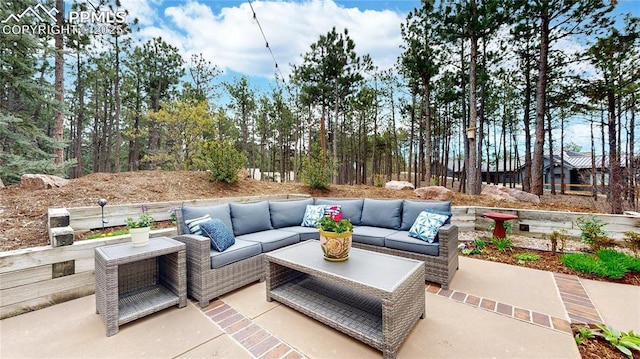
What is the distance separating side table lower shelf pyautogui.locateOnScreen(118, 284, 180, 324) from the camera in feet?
6.84

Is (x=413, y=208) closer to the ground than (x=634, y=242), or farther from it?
farther from it

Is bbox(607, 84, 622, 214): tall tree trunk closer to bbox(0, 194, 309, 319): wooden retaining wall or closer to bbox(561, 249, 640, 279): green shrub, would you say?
bbox(561, 249, 640, 279): green shrub

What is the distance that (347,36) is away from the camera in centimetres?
962

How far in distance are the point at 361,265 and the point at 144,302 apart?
1.99 meters

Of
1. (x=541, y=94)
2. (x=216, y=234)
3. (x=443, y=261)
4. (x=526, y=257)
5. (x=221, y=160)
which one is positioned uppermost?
(x=541, y=94)

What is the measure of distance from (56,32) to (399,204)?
926 cm

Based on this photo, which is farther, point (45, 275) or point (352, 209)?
point (352, 209)

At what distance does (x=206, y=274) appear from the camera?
7.85 feet

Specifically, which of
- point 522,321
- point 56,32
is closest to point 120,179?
point 56,32

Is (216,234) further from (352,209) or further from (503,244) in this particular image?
(503,244)

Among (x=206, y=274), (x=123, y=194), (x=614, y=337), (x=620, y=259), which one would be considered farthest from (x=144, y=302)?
(x=620, y=259)

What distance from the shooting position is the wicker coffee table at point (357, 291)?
67.6 inches

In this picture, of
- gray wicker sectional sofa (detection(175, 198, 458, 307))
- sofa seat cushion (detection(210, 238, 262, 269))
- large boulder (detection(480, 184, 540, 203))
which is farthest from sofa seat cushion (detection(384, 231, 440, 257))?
large boulder (detection(480, 184, 540, 203))

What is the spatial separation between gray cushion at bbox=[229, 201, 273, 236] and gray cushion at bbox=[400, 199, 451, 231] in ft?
6.37
